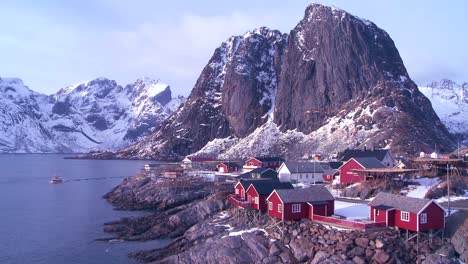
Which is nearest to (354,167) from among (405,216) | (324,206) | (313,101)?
(324,206)

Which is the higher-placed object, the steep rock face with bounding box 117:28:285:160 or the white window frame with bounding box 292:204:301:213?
the steep rock face with bounding box 117:28:285:160

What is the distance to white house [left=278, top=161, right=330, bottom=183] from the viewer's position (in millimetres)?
68438

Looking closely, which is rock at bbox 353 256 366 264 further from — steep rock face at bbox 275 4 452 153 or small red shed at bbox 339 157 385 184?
steep rock face at bbox 275 4 452 153

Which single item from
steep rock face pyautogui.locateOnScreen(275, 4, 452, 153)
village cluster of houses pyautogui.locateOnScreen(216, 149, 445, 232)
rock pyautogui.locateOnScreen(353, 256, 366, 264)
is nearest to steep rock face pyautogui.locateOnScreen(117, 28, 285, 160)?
steep rock face pyautogui.locateOnScreen(275, 4, 452, 153)

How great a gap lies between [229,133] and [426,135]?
78929mm

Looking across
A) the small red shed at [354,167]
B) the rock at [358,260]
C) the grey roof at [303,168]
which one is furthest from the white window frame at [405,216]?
the grey roof at [303,168]

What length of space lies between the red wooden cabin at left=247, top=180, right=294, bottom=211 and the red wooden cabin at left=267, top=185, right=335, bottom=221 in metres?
3.57

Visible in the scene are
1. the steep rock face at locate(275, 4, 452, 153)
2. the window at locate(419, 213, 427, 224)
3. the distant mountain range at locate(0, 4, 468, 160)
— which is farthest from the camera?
the steep rock face at locate(275, 4, 452, 153)

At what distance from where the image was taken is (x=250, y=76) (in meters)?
180

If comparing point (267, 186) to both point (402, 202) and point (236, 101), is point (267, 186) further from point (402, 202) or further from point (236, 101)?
point (236, 101)

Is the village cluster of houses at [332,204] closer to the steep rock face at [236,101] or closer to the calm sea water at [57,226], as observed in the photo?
the calm sea water at [57,226]

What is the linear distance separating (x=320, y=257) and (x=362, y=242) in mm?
→ 3181

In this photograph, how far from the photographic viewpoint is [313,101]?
149 meters

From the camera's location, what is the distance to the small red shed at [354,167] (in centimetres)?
5778
